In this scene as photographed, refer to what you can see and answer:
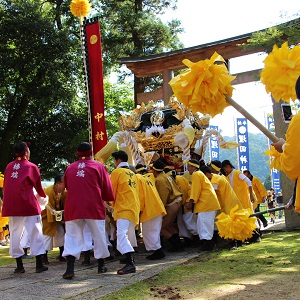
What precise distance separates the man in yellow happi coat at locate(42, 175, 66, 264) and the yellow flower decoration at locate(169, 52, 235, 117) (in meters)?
4.02

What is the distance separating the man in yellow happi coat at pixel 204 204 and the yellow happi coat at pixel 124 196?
1532mm

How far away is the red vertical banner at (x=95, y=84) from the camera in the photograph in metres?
10.7

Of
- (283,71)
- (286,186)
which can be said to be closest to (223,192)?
(286,186)

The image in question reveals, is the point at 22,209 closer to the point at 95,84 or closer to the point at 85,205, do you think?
the point at 85,205

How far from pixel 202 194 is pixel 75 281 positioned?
113 inches

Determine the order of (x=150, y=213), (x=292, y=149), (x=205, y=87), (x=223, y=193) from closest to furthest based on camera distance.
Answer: (x=292, y=149) < (x=205, y=87) < (x=150, y=213) < (x=223, y=193)

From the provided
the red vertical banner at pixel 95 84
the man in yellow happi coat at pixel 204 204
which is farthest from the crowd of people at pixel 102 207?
the red vertical banner at pixel 95 84

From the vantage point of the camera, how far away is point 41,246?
571cm

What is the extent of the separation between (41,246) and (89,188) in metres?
1.16

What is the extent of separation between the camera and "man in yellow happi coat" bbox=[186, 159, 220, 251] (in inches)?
275

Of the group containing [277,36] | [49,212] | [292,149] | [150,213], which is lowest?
[150,213]

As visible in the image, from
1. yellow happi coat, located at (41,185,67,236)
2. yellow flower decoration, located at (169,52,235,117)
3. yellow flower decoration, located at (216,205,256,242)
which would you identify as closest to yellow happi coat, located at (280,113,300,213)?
yellow flower decoration, located at (169,52,235,117)

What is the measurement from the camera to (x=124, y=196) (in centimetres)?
568

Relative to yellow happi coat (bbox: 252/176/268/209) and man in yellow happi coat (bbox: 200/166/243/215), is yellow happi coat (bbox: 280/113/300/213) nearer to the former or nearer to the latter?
man in yellow happi coat (bbox: 200/166/243/215)
